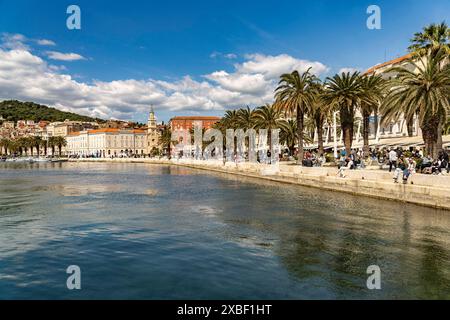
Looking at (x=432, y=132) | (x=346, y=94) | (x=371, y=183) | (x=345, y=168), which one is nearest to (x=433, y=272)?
(x=371, y=183)

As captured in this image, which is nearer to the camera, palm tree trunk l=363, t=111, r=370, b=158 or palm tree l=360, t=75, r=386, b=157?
palm tree l=360, t=75, r=386, b=157

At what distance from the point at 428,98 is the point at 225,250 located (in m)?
23.0

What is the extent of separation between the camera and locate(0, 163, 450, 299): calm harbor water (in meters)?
10.8

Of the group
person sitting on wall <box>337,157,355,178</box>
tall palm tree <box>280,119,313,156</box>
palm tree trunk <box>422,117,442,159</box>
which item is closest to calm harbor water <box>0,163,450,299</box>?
person sitting on wall <box>337,157,355,178</box>

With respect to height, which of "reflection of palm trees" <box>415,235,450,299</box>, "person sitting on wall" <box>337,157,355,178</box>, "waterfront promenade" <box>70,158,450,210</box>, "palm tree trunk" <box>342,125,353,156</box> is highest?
"palm tree trunk" <box>342,125,353,156</box>

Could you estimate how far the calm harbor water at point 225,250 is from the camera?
35.4ft

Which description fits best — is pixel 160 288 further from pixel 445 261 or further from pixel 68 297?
pixel 445 261

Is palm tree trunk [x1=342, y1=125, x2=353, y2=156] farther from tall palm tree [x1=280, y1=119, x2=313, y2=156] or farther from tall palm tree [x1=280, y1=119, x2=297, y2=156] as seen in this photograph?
tall palm tree [x1=280, y1=119, x2=297, y2=156]

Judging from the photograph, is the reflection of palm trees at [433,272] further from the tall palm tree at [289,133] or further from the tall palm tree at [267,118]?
the tall palm tree at [289,133]

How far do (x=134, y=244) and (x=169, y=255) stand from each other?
2.23 m

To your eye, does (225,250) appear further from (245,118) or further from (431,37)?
(245,118)

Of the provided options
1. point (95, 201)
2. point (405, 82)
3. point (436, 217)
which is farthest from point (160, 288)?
point (405, 82)

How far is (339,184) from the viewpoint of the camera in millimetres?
32938

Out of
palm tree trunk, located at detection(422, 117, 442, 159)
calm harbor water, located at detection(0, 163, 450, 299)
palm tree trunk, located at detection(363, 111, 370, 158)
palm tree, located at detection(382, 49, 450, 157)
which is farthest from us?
palm tree trunk, located at detection(363, 111, 370, 158)
